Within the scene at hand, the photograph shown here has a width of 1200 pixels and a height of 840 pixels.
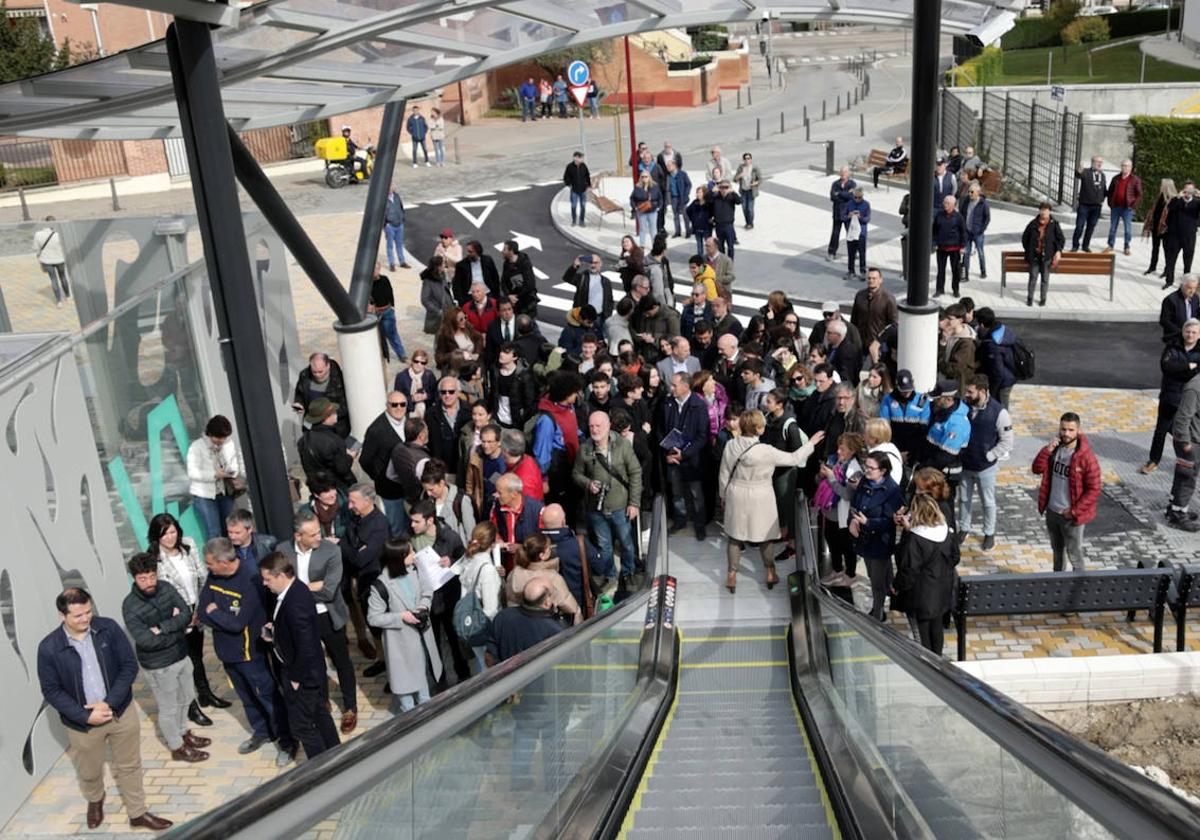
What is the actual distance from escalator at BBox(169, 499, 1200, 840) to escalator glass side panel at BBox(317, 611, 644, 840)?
12mm

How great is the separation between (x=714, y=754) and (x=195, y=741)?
12.5 feet

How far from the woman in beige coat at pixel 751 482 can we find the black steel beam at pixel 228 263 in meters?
3.54

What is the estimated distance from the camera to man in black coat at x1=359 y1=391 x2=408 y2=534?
10648mm

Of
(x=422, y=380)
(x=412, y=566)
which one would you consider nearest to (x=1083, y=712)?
(x=412, y=566)

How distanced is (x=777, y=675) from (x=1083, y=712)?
7.34ft

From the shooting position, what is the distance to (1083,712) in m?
9.16

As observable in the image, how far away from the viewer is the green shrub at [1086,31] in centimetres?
5369

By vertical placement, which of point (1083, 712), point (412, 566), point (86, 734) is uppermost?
point (412, 566)

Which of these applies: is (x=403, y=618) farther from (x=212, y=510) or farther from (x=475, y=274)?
(x=475, y=274)

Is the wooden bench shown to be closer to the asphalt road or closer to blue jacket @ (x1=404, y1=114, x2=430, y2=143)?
the asphalt road

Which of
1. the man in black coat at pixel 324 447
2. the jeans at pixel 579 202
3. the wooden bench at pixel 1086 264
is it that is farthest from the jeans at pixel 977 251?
the man in black coat at pixel 324 447

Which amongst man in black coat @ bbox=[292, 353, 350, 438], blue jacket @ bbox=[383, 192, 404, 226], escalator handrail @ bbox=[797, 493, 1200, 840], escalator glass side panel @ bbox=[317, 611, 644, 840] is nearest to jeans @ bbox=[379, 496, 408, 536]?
man in black coat @ bbox=[292, 353, 350, 438]

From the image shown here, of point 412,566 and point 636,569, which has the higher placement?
point 412,566

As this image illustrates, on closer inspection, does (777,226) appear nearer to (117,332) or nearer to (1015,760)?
(117,332)
